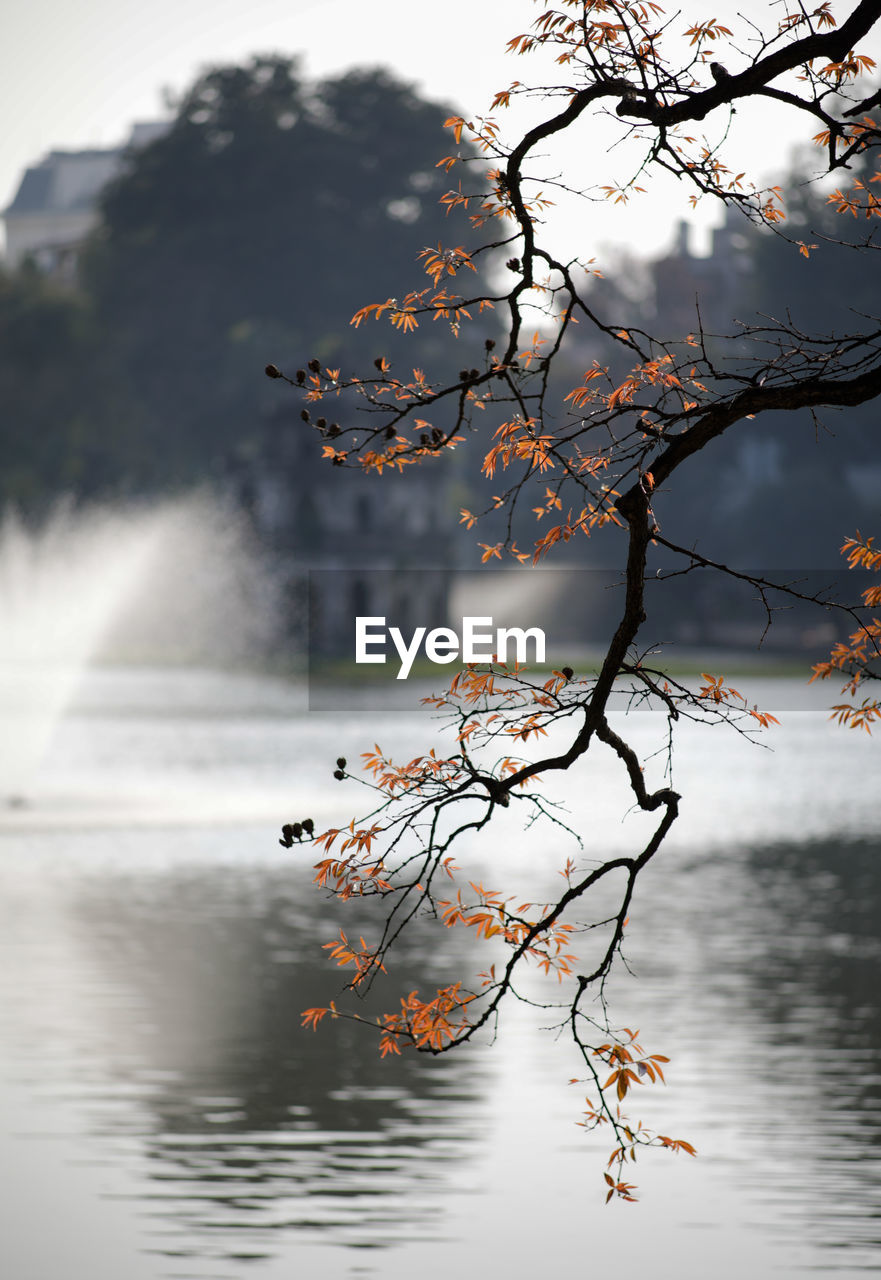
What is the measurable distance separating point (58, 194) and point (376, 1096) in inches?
5524

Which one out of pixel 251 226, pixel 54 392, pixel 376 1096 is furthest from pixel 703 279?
pixel 376 1096

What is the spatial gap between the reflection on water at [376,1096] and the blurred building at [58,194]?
12641 cm

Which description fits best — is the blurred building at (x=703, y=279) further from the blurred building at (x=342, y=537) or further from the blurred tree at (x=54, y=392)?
the blurred tree at (x=54, y=392)

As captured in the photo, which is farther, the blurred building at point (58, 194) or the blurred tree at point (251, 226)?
the blurred building at point (58, 194)

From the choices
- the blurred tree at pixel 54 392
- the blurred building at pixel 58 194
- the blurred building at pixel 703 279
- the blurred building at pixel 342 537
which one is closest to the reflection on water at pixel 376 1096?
the blurred building at pixel 342 537

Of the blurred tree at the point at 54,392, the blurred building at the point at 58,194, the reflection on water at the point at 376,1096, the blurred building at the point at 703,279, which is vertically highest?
the blurred building at the point at 58,194

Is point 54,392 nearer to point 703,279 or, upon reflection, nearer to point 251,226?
point 251,226

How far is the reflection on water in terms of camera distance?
31.6 feet

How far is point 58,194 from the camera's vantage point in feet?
478

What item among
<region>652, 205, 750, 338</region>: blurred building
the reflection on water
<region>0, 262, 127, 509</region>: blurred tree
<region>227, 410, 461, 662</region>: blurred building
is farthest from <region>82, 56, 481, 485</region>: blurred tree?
the reflection on water

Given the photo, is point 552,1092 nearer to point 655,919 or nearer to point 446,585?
point 655,919

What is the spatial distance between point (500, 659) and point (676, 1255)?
179 inches

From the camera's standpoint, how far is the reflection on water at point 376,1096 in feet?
31.6

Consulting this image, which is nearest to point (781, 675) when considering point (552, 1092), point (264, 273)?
point (264, 273)
